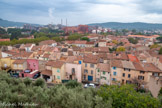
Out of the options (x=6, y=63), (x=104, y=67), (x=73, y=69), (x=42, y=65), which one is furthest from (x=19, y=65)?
(x=104, y=67)

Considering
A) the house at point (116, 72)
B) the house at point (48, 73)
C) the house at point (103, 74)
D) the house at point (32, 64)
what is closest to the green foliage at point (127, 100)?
the house at point (116, 72)

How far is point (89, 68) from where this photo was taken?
1047 inches

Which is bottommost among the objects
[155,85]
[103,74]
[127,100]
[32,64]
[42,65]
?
[103,74]

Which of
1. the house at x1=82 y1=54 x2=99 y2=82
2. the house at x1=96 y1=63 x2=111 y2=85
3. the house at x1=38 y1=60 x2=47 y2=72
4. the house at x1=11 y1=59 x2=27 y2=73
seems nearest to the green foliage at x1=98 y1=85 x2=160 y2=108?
the house at x1=96 y1=63 x2=111 y2=85

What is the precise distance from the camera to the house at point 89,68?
26147mm

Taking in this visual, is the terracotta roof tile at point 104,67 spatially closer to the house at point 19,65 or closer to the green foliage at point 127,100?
the green foliage at point 127,100

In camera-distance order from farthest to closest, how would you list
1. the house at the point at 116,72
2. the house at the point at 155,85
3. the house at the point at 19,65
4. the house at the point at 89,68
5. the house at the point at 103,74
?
the house at the point at 19,65
the house at the point at 89,68
the house at the point at 103,74
the house at the point at 116,72
the house at the point at 155,85

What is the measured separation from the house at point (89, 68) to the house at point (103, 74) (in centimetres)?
108

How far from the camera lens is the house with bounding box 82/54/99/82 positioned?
26147 millimetres

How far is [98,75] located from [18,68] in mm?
20151

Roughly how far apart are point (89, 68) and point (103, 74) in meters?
3.74

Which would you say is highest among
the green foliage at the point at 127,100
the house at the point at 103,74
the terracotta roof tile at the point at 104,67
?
the green foliage at the point at 127,100

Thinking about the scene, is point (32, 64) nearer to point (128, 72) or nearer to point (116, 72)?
point (116, 72)

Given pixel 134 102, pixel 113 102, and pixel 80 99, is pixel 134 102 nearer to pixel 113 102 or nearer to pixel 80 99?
pixel 113 102
